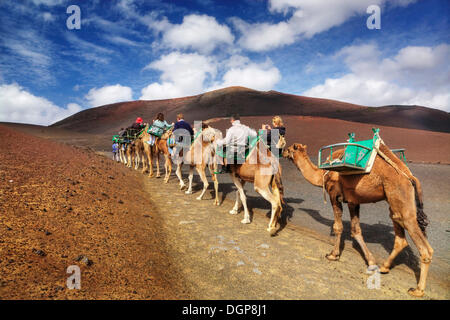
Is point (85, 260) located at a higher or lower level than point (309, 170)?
lower

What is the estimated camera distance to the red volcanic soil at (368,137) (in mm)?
18053

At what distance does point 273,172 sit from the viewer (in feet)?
20.8

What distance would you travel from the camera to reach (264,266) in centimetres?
448

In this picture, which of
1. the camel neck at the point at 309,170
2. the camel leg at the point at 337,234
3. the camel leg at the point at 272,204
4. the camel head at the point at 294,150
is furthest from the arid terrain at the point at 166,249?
the camel head at the point at 294,150

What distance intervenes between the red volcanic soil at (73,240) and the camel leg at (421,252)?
11.5 ft

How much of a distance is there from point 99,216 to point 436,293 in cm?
643

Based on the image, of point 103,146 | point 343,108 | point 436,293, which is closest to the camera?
point 436,293

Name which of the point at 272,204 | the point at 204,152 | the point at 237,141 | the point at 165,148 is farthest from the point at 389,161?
the point at 165,148

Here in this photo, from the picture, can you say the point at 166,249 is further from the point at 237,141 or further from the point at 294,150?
the point at 294,150

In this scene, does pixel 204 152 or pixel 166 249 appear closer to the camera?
pixel 166 249

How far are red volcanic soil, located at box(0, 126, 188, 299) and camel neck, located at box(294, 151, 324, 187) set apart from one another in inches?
144

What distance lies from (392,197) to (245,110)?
61.5 m
